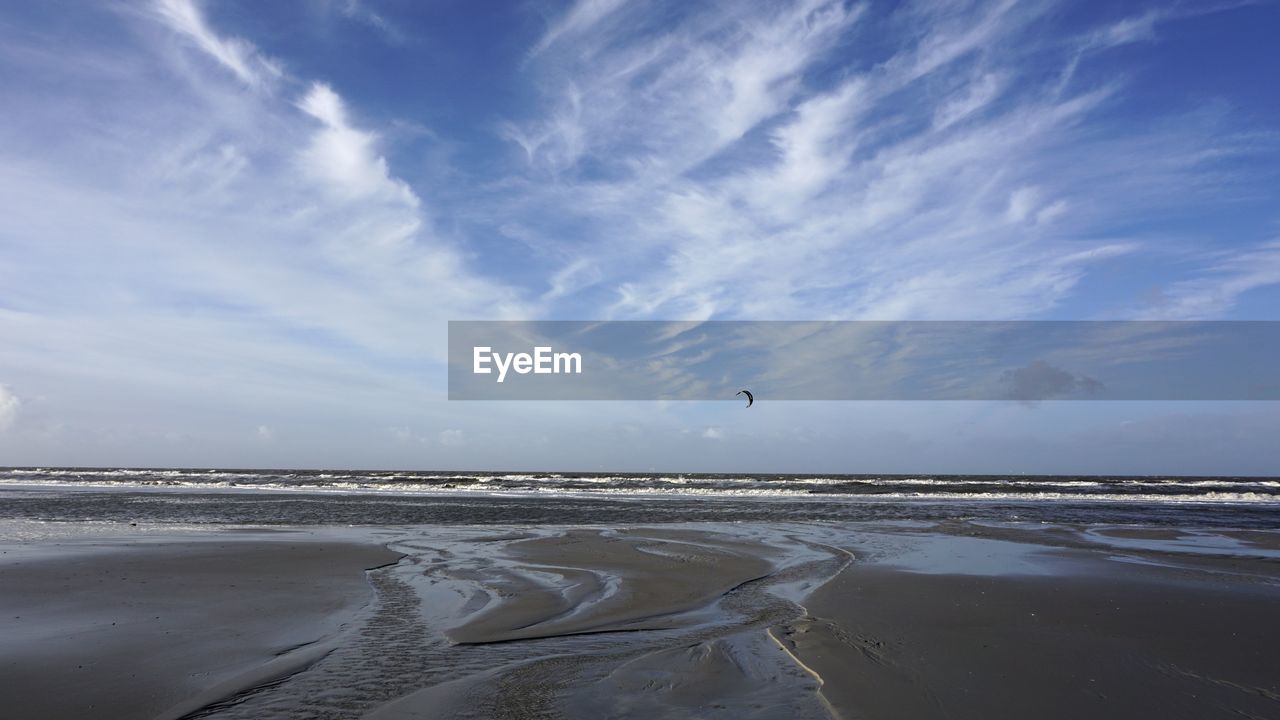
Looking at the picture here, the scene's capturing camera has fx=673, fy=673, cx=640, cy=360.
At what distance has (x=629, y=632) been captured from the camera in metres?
8.13

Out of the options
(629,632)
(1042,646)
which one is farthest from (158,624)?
(1042,646)

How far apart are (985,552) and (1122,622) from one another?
25.7 ft

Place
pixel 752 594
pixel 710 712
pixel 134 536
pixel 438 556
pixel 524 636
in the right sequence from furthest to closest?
A: pixel 134 536 < pixel 438 556 < pixel 752 594 < pixel 524 636 < pixel 710 712

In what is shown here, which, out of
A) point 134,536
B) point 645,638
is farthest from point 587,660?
point 134,536

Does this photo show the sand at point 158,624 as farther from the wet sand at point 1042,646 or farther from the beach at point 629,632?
the wet sand at point 1042,646

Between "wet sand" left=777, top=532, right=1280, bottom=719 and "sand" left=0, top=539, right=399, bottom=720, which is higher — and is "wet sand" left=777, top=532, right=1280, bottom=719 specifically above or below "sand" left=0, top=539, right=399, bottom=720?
below

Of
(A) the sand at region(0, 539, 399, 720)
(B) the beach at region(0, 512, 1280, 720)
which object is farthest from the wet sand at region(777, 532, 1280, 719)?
(A) the sand at region(0, 539, 399, 720)

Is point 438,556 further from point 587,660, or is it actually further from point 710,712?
point 710,712

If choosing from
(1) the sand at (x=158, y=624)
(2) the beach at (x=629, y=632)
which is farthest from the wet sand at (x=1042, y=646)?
(1) the sand at (x=158, y=624)

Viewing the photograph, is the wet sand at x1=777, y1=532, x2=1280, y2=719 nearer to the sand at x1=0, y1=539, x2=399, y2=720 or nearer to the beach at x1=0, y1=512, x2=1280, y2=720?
the beach at x1=0, y1=512, x2=1280, y2=720

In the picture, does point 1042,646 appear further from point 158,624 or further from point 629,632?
point 158,624

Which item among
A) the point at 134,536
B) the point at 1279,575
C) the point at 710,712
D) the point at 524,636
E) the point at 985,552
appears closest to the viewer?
the point at 710,712

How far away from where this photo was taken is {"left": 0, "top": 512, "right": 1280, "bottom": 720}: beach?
5.66 metres

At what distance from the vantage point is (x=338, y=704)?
546 centimetres
